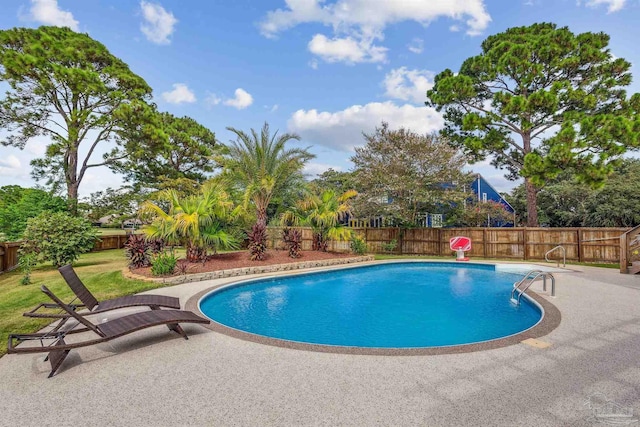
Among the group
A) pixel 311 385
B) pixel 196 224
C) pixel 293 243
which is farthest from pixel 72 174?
pixel 311 385

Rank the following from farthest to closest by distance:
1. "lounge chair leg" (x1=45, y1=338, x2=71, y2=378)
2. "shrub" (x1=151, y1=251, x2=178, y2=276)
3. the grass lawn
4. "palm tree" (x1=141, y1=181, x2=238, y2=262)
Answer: "palm tree" (x1=141, y1=181, x2=238, y2=262) < "shrub" (x1=151, y1=251, x2=178, y2=276) < the grass lawn < "lounge chair leg" (x1=45, y1=338, x2=71, y2=378)

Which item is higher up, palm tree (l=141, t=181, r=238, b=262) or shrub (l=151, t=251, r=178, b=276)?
palm tree (l=141, t=181, r=238, b=262)

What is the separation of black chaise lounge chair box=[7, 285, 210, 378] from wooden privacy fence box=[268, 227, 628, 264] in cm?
1135

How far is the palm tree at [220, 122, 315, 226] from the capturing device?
14656 mm

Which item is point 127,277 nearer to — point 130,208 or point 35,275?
point 35,275

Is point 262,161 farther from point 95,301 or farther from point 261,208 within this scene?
point 95,301

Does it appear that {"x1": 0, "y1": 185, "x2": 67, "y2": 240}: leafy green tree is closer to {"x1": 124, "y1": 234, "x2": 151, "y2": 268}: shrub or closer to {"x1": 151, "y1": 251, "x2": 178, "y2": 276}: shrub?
{"x1": 124, "y1": 234, "x2": 151, "y2": 268}: shrub

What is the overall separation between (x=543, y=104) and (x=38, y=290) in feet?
64.6

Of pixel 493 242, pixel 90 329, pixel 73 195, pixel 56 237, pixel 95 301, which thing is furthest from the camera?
pixel 73 195

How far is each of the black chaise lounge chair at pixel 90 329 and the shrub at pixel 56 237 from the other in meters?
8.24

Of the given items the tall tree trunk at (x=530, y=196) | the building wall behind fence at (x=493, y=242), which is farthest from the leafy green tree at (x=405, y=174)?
the tall tree trunk at (x=530, y=196)

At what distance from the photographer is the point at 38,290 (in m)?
8.34

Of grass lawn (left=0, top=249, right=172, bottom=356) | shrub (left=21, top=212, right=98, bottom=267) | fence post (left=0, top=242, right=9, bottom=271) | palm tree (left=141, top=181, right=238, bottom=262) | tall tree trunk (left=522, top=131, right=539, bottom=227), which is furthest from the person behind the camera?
tall tree trunk (left=522, top=131, right=539, bottom=227)

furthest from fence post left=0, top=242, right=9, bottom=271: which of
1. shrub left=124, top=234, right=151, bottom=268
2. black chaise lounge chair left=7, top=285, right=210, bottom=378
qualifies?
black chaise lounge chair left=7, top=285, right=210, bottom=378
